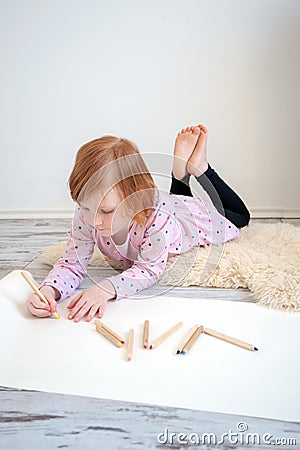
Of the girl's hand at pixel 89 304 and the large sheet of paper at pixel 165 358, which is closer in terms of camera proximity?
the large sheet of paper at pixel 165 358

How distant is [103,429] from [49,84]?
4.94ft

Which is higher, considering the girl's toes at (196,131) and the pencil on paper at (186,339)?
the girl's toes at (196,131)

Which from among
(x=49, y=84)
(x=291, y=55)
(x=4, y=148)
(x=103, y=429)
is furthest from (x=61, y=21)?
(x=103, y=429)

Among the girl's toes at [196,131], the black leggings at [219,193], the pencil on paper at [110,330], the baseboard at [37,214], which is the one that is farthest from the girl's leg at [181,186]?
the baseboard at [37,214]

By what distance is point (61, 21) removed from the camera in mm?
1782

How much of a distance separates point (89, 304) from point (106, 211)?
18 cm

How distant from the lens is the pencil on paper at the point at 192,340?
0.77m

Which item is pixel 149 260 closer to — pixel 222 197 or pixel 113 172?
pixel 113 172

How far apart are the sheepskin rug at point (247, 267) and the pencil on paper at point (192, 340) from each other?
18 centimetres

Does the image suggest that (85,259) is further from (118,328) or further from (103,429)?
(103,429)

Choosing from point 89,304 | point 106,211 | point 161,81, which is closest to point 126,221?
point 106,211

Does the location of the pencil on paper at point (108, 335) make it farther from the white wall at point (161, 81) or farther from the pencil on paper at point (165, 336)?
the white wall at point (161, 81)

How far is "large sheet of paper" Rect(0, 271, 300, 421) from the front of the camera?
655mm

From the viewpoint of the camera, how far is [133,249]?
1.09m
